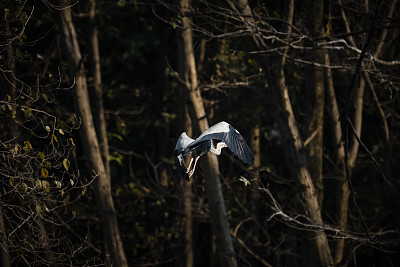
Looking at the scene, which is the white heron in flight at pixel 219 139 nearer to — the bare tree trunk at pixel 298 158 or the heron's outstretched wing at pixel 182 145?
the heron's outstretched wing at pixel 182 145

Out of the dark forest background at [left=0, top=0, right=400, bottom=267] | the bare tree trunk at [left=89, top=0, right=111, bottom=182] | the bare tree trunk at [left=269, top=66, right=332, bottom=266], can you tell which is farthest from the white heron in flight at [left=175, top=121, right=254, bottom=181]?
the bare tree trunk at [left=89, top=0, right=111, bottom=182]

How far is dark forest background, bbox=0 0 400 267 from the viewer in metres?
5.93

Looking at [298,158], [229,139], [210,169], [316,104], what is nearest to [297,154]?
[298,158]

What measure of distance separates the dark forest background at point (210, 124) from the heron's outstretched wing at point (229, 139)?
552 millimetres

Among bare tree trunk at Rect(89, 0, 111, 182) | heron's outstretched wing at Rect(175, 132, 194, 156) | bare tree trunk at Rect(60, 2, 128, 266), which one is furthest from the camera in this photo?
bare tree trunk at Rect(89, 0, 111, 182)

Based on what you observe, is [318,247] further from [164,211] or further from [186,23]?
[164,211]

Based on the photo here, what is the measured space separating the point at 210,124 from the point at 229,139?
14.9 ft

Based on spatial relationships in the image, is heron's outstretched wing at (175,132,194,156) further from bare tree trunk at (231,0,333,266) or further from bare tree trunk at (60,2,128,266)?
bare tree trunk at (60,2,128,266)

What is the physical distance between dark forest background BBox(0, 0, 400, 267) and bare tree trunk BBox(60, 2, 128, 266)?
25 millimetres

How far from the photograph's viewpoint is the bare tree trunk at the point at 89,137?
747 centimetres

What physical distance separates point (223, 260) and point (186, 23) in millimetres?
4039

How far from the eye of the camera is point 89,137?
25.0 ft

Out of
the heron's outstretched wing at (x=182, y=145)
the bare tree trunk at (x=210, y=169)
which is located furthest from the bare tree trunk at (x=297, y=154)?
the heron's outstretched wing at (x=182, y=145)

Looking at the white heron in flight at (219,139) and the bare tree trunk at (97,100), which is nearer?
the white heron in flight at (219,139)
